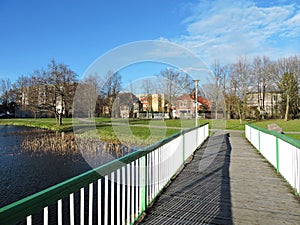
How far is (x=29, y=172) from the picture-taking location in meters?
8.37

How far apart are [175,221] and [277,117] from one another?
33433 mm

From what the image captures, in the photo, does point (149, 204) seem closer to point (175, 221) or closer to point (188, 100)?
point (175, 221)

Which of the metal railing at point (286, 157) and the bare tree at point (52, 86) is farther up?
the bare tree at point (52, 86)

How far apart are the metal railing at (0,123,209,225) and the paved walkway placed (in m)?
0.25

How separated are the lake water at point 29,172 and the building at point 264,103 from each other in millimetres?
24921

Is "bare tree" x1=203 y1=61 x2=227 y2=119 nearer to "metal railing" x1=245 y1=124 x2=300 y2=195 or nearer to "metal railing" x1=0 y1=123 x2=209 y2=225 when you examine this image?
"metal railing" x1=245 y1=124 x2=300 y2=195

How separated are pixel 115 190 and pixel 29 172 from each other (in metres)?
6.61

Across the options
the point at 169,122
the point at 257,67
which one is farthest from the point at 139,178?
the point at 257,67

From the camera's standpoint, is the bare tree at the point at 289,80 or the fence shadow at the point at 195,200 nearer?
the fence shadow at the point at 195,200

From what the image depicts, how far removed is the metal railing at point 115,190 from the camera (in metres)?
1.44

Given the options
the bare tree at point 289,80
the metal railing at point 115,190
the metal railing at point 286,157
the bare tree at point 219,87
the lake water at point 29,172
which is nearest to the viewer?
the metal railing at point 115,190

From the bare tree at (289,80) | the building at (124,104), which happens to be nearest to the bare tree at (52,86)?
the building at (124,104)

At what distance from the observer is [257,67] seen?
3177cm

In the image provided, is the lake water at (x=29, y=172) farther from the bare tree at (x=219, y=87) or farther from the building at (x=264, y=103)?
the building at (x=264, y=103)
